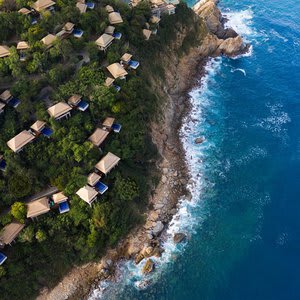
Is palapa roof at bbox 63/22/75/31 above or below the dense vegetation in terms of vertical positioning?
above

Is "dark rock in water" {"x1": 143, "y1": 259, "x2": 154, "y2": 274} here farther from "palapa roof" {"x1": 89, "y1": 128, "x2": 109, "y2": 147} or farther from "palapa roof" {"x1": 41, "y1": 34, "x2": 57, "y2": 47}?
"palapa roof" {"x1": 41, "y1": 34, "x2": 57, "y2": 47}

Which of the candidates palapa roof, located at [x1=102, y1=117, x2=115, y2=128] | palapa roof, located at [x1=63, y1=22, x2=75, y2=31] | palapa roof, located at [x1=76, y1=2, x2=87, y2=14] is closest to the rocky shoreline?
palapa roof, located at [x1=102, y1=117, x2=115, y2=128]

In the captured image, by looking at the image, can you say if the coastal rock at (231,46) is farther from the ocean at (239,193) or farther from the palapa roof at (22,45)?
the palapa roof at (22,45)

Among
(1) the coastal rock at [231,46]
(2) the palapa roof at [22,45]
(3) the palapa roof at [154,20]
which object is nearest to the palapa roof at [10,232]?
(2) the palapa roof at [22,45]

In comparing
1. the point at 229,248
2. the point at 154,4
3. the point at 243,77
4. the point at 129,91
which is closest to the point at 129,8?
the point at 154,4

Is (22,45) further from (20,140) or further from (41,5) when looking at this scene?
(20,140)

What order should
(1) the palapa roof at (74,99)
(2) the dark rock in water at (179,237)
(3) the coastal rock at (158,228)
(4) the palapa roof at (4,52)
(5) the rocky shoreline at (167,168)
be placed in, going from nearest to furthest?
(5) the rocky shoreline at (167,168)
(2) the dark rock in water at (179,237)
(3) the coastal rock at (158,228)
(1) the palapa roof at (74,99)
(4) the palapa roof at (4,52)

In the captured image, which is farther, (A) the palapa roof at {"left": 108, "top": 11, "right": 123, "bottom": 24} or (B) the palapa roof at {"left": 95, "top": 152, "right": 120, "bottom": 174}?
(A) the palapa roof at {"left": 108, "top": 11, "right": 123, "bottom": 24}

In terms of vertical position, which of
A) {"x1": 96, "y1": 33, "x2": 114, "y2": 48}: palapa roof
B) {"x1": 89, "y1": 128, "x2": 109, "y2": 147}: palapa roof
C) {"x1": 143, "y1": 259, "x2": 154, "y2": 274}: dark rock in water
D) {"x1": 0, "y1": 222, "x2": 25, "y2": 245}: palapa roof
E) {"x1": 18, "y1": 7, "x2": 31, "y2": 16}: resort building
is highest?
{"x1": 18, "y1": 7, "x2": 31, "y2": 16}: resort building
